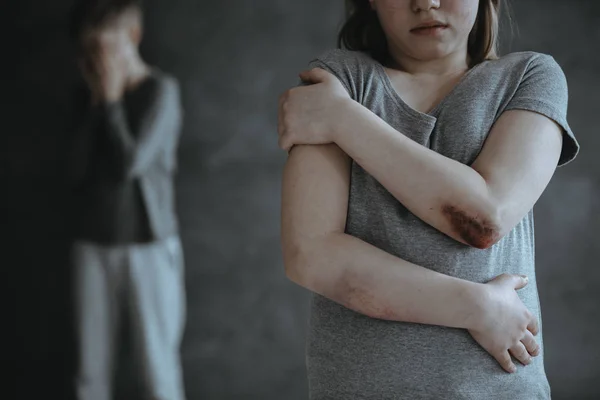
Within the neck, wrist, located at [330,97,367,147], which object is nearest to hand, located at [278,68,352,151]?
wrist, located at [330,97,367,147]

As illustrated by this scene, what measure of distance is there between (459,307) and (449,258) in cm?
6

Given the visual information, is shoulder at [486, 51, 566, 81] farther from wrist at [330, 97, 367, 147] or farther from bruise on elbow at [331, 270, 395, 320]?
bruise on elbow at [331, 270, 395, 320]

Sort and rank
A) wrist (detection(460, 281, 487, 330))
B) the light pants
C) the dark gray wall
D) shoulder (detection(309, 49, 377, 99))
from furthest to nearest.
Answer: the dark gray wall < the light pants < shoulder (detection(309, 49, 377, 99)) < wrist (detection(460, 281, 487, 330))

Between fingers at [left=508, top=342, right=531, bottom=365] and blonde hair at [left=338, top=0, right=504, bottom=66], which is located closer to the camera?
fingers at [left=508, top=342, right=531, bottom=365]

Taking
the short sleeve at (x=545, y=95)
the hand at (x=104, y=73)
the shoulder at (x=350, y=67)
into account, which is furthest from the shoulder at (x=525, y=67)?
the hand at (x=104, y=73)

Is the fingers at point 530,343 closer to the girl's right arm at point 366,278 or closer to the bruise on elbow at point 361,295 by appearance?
the girl's right arm at point 366,278

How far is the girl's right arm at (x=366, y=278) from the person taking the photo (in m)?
0.80

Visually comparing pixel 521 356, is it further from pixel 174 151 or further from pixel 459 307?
pixel 174 151

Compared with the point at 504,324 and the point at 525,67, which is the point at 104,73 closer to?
the point at 525,67

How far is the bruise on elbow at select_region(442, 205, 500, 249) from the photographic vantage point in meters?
0.80

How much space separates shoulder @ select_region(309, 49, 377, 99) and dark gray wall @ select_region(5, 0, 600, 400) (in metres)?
1.82

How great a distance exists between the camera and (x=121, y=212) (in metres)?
2.57

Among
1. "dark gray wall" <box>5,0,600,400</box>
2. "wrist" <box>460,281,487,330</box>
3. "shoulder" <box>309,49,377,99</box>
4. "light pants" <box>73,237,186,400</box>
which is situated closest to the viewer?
"wrist" <box>460,281,487,330</box>

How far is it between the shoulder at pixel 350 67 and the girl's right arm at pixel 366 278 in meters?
0.11
